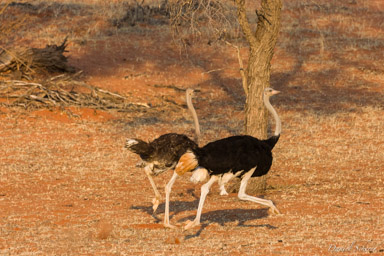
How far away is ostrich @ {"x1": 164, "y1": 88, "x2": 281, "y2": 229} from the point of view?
792 cm

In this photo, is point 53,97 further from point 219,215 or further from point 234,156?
point 234,156

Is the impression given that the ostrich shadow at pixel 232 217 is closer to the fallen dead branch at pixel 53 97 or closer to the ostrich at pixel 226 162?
the ostrich at pixel 226 162

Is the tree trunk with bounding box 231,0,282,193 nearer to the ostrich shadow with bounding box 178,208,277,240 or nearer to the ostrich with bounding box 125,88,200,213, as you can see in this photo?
the ostrich shadow with bounding box 178,208,277,240

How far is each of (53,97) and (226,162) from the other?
1087 centimetres

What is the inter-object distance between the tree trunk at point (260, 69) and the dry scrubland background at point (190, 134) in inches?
45.6

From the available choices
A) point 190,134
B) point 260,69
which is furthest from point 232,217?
point 190,134

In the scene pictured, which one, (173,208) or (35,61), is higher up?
(173,208)

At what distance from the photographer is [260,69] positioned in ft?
37.8

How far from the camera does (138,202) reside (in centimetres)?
1068

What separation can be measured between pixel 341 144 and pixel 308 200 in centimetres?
505

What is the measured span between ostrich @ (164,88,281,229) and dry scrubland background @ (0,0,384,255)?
0.54m

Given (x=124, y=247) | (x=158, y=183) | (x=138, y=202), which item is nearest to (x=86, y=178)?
(x=158, y=183)

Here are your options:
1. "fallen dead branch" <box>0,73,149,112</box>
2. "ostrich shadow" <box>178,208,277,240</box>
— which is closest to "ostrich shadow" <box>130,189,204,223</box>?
"ostrich shadow" <box>178,208,277,240</box>

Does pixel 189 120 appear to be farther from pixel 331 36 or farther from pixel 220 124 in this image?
pixel 331 36
